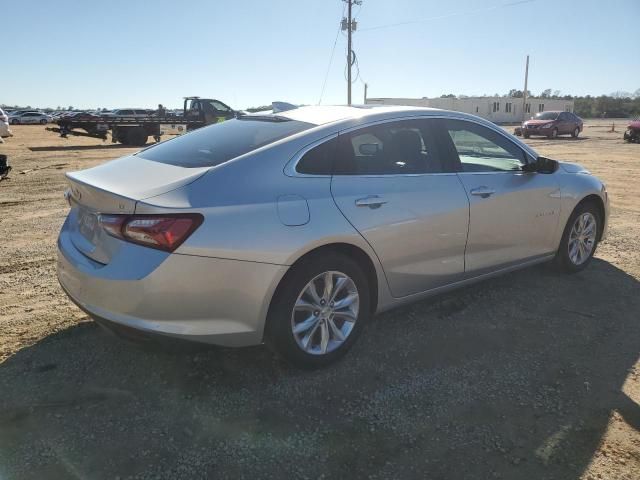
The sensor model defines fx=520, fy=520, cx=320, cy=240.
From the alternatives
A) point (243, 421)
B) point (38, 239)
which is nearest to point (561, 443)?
point (243, 421)

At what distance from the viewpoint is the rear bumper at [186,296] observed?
2639mm

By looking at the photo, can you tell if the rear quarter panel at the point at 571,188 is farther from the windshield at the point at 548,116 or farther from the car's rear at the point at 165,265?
the windshield at the point at 548,116

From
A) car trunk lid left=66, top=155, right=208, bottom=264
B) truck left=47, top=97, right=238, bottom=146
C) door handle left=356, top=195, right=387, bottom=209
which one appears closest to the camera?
car trunk lid left=66, top=155, right=208, bottom=264

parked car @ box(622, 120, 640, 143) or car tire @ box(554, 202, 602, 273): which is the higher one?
parked car @ box(622, 120, 640, 143)

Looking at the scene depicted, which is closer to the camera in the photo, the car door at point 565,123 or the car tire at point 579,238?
the car tire at point 579,238

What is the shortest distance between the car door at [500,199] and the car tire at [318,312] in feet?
3.68

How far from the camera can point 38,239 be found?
6.12 metres

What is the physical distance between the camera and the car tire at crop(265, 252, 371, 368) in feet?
9.72

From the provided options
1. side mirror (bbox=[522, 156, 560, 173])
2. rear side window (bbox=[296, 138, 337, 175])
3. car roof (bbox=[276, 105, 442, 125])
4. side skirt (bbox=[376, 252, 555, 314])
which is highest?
car roof (bbox=[276, 105, 442, 125])

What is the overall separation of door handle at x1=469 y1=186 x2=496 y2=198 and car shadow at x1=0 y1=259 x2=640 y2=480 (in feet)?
3.16

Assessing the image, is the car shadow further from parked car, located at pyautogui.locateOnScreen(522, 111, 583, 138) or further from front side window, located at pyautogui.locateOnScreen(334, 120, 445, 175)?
parked car, located at pyautogui.locateOnScreen(522, 111, 583, 138)

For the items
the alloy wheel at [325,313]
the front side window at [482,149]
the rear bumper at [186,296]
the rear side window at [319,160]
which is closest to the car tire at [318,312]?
the alloy wheel at [325,313]

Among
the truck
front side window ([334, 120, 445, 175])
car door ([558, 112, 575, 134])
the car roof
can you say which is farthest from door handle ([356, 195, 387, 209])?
car door ([558, 112, 575, 134])

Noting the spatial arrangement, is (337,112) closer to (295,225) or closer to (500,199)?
(295,225)
